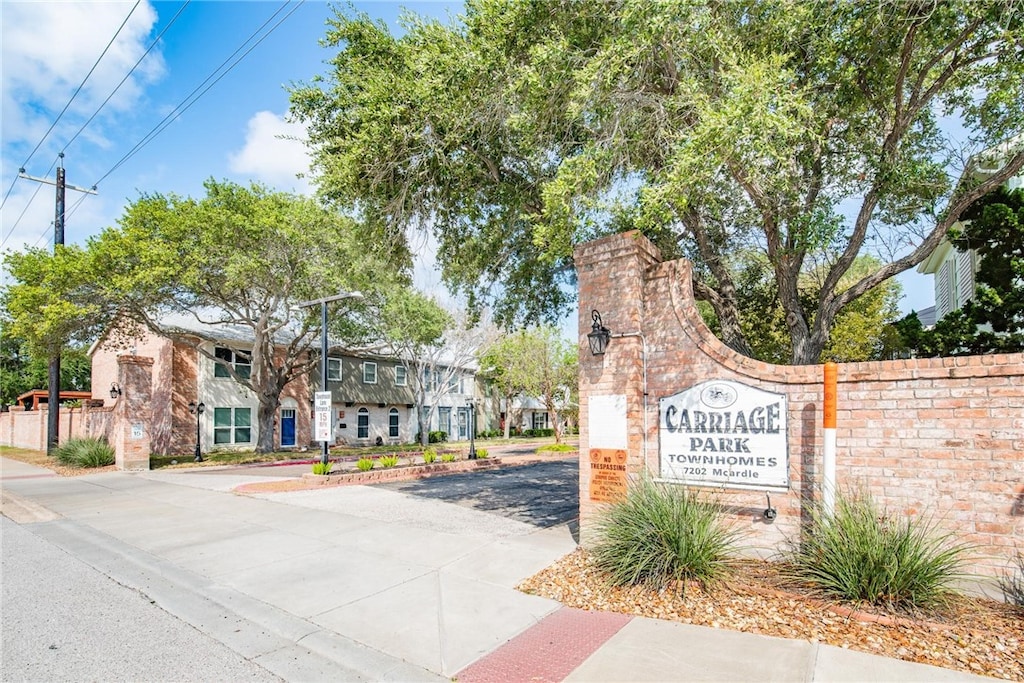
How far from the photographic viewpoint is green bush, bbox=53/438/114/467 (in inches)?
743

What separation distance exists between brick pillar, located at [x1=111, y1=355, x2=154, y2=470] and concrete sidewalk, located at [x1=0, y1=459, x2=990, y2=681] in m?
7.53

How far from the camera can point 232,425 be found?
89.4 feet

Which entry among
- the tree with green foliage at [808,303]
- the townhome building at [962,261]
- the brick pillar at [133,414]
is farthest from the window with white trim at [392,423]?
the townhome building at [962,261]

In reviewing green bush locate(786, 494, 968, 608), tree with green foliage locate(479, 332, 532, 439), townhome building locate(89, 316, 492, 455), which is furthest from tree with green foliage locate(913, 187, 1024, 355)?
tree with green foliage locate(479, 332, 532, 439)

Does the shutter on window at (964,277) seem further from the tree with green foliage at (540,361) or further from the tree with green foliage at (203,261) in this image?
the tree with green foliage at (540,361)

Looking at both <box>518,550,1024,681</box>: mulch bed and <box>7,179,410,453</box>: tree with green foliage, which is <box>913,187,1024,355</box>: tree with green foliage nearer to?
<box>518,550,1024,681</box>: mulch bed

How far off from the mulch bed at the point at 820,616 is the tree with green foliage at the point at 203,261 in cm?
1370

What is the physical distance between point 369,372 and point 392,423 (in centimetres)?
380

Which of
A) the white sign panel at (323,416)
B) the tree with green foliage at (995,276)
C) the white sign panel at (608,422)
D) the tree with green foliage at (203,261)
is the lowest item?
the white sign panel at (323,416)

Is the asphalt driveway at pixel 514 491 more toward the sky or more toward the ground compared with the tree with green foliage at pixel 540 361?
more toward the ground

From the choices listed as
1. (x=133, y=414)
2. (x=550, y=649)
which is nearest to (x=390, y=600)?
(x=550, y=649)

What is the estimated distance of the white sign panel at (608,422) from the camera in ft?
22.7

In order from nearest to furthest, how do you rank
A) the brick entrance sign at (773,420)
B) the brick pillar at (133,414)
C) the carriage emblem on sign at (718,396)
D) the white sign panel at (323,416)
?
the brick entrance sign at (773,420) → the carriage emblem on sign at (718,396) → the white sign panel at (323,416) → the brick pillar at (133,414)

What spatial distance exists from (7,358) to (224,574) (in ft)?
188
